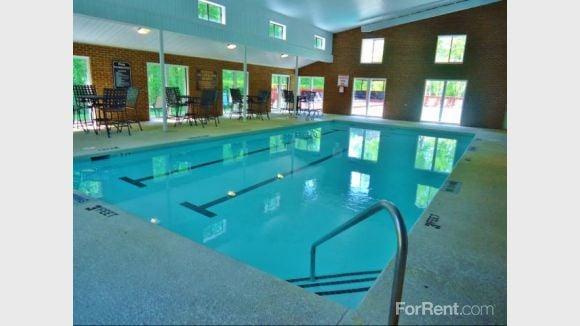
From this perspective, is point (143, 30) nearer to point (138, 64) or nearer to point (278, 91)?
point (138, 64)

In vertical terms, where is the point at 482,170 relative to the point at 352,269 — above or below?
above

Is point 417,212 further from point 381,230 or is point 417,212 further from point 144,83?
point 144,83

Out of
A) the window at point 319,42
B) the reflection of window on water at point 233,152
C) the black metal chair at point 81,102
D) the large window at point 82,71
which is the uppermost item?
the window at point 319,42

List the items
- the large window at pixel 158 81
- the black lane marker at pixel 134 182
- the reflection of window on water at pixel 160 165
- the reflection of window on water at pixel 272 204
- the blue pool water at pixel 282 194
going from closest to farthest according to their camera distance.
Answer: the blue pool water at pixel 282 194, the reflection of window on water at pixel 272 204, the black lane marker at pixel 134 182, the reflection of window on water at pixel 160 165, the large window at pixel 158 81

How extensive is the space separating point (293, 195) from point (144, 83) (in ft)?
22.4

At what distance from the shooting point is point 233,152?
6922 millimetres

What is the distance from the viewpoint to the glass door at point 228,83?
1171 centimetres

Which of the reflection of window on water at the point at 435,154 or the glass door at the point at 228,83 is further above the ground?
the glass door at the point at 228,83

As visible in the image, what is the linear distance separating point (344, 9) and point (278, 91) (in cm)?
562

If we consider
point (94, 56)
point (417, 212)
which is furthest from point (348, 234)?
point (94, 56)

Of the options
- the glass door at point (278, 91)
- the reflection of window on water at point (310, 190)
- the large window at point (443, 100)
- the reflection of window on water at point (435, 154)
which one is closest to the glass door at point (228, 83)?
the glass door at point (278, 91)

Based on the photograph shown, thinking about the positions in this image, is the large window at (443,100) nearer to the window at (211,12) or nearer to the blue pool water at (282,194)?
the blue pool water at (282,194)

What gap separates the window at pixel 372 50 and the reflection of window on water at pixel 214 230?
37.6 feet

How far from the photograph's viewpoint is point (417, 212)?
4141 mm
